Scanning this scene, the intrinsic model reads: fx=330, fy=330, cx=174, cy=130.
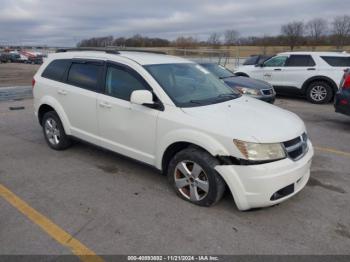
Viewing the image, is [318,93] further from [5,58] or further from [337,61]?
[5,58]

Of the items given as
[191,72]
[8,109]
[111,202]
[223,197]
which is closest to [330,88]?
[191,72]

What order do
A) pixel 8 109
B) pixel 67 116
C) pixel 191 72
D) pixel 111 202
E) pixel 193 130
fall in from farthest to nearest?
pixel 8 109
pixel 67 116
pixel 191 72
pixel 111 202
pixel 193 130

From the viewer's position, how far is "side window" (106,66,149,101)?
432 cm

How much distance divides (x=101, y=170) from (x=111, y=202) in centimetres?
107

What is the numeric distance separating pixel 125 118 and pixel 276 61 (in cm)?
922

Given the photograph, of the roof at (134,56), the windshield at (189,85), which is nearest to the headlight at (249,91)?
the windshield at (189,85)

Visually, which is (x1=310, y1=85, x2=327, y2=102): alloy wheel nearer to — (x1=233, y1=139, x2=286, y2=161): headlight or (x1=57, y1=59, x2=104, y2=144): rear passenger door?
(x1=57, y1=59, x2=104, y2=144): rear passenger door

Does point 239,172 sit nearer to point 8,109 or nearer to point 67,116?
point 67,116

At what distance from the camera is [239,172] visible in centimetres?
340

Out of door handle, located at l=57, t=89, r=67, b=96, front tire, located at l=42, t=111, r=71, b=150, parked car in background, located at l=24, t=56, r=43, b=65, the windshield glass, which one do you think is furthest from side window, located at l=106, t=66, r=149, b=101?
parked car in background, located at l=24, t=56, r=43, b=65

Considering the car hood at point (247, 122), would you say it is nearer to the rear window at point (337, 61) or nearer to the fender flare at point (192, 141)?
the fender flare at point (192, 141)

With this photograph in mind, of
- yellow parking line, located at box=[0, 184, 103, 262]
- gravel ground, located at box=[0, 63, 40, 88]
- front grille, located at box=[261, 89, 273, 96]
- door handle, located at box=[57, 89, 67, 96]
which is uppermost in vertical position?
door handle, located at box=[57, 89, 67, 96]

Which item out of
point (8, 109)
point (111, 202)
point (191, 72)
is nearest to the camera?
point (111, 202)

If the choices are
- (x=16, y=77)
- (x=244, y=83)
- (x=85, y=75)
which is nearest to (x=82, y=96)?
(x=85, y=75)
